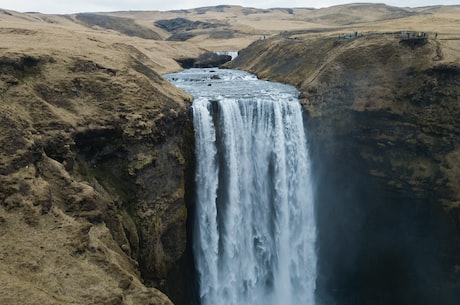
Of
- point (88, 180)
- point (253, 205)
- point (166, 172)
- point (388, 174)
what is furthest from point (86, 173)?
point (388, 174)

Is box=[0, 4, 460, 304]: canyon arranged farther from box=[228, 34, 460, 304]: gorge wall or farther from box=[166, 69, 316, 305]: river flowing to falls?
box=[166, 69, 316, 305]: river flowing to falls

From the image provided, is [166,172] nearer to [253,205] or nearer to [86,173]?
[86,173]

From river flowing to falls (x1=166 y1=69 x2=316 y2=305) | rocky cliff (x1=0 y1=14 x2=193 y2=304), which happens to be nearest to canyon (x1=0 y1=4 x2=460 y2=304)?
rocky cliff (x1=0 y1=14 x2=193 y2=304)

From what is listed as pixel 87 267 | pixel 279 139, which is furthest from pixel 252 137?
pixel 87 267

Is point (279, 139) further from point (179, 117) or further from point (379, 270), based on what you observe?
point (379, 270)

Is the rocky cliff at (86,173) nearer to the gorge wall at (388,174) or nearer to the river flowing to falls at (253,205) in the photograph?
the river flowing to falls at (253,205)
